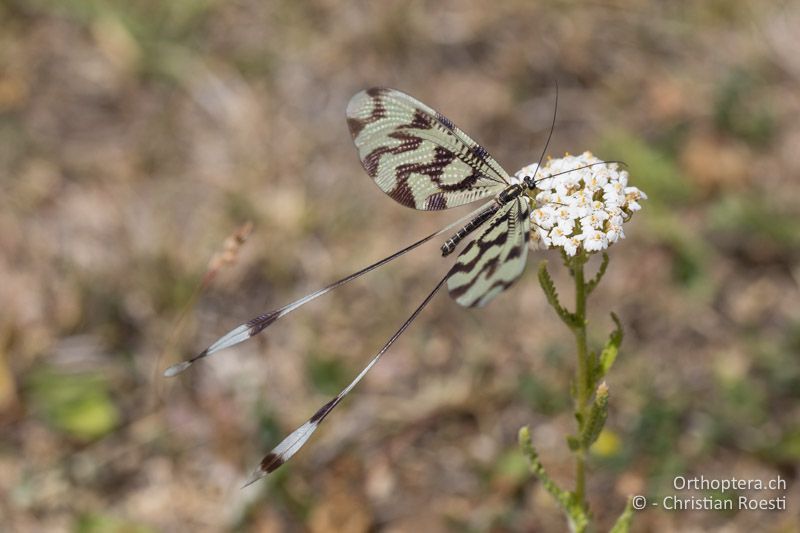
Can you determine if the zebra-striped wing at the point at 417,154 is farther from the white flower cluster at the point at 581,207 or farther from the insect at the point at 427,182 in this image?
the white flower cluster at the point at 581,207

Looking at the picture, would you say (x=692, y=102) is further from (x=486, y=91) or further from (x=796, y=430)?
(x=796, y=430)

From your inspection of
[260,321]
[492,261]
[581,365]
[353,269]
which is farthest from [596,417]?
[353,269]

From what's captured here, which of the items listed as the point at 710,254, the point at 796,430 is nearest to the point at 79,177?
the point at 710,254

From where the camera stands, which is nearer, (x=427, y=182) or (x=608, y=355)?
(x=608, y=355)

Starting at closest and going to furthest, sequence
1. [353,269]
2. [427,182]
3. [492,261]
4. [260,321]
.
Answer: [492,261] < [260,321] < [427,182] < [353,269]

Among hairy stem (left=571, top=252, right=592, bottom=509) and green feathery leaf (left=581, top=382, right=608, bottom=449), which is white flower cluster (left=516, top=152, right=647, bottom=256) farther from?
green feathery leaf (left=581, top=382, right=608, bottom=449)

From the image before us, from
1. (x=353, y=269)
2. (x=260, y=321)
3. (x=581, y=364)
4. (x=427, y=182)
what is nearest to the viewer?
(x=581, y=364)

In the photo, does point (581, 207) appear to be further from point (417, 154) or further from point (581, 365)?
point (417, 154)

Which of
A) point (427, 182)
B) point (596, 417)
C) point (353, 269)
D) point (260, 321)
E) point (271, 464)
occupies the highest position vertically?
point (427, 182)
